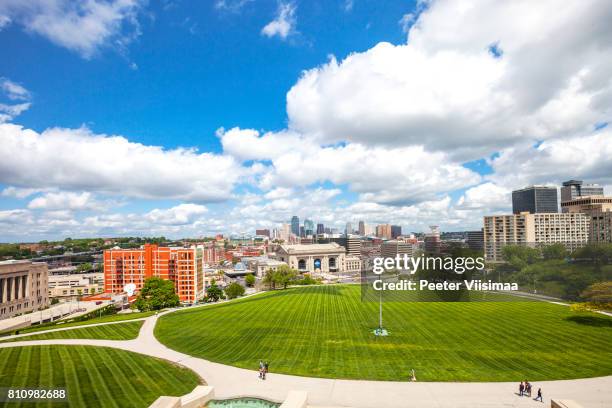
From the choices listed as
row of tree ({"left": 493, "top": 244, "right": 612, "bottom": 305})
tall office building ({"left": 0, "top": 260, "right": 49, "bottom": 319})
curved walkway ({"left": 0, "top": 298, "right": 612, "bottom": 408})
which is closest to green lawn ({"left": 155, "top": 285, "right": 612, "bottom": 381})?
curved walkway ({"left": 0, "top": 298, "right": 612, "bottom": 408})

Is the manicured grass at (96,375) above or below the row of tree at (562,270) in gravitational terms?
below

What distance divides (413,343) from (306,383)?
1504cm

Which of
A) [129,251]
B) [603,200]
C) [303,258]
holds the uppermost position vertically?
[603,200]

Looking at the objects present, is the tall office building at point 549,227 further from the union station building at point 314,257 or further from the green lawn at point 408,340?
the green lawn at point 408,340

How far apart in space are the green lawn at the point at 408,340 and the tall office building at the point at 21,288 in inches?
2535

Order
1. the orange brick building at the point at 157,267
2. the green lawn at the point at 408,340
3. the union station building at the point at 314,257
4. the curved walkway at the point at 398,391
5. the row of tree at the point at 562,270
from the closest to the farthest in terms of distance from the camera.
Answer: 1. the curved walkway at the point at 398,391
2. the green lawn at the point at 408,340
3. the row of tree at the point at 562,270
4. the orange brick building at the point at 157,267
5. the union station building at the point at 314,257

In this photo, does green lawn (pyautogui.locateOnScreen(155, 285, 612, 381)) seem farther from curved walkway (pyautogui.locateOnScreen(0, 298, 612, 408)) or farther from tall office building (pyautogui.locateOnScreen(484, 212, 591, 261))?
tall office building (pyautogui.locateOnScreen(484, 212, 591, 261))

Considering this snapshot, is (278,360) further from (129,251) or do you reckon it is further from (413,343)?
(129,251)

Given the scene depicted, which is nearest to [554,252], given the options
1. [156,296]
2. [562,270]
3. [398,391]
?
[562,270]

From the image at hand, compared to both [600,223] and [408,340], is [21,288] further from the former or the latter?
[600,223]

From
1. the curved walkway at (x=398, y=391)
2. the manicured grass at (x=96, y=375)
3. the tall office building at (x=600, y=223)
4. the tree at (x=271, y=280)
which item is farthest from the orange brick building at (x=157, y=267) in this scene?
the tall office building at (x=600, y=223)

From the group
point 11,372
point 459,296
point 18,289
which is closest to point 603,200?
point 459,296

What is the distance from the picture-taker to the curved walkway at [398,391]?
75.8ft

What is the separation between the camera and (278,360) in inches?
1257
